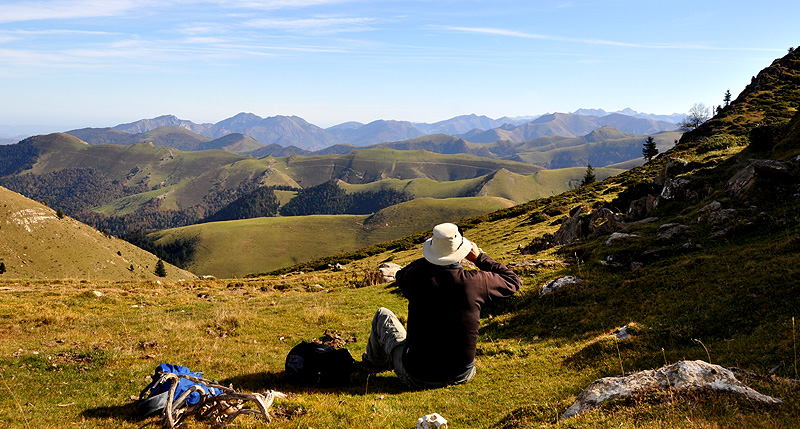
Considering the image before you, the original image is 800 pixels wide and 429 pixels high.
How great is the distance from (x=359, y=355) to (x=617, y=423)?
9290mm

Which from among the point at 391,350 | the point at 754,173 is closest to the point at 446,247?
the point at 391,350

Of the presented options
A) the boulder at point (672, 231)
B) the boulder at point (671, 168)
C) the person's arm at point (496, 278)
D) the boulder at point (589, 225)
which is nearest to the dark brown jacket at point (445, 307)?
the person's arm at point (496, 278)

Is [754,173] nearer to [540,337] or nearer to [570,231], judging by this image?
[570,231]

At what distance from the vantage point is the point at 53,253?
589 feet

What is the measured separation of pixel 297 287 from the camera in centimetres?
3406

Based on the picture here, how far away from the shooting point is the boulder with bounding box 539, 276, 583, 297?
645 inches

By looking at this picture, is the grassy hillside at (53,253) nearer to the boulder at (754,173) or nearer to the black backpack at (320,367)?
the black backpack at (320,367)

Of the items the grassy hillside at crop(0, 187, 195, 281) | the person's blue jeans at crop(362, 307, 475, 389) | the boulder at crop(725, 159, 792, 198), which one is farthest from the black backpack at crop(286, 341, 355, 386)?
the grassy hillside at crop(0, 187, 195, 281)

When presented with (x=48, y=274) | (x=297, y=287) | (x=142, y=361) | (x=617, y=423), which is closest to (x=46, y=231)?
(x=48, y=274)

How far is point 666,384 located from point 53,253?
235 metres

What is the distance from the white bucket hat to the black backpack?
4076mm

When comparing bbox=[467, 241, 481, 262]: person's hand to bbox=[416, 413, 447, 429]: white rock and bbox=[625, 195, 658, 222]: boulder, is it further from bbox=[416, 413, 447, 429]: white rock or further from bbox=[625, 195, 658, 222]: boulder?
bbox=[625, 195, 658, 222]: boulder

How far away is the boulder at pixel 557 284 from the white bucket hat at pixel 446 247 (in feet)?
31.2

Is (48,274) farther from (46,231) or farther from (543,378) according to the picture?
(543,378)
